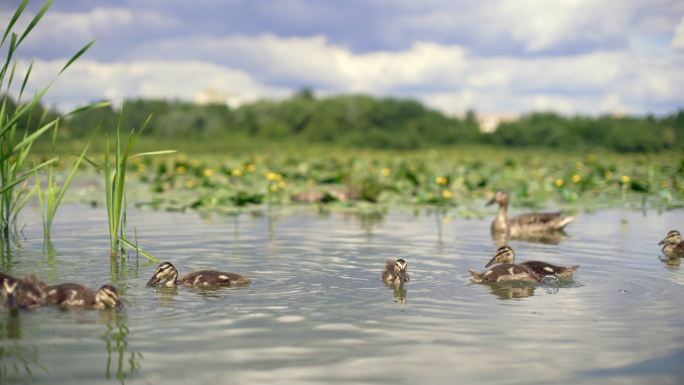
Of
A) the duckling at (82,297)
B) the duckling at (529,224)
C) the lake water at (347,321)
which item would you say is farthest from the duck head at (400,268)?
the duckling at (529,224)

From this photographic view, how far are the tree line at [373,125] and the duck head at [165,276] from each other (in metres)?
37.8

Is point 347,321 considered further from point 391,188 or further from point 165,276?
point 391,188

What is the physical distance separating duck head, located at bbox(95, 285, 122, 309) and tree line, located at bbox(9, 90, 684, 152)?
38.9 m

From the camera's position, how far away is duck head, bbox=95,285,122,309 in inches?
256

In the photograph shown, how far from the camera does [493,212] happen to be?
620 inches

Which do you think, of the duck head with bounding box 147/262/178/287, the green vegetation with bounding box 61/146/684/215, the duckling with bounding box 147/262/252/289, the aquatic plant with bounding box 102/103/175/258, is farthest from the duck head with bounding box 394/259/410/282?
the green vegetation with bounding box 61/146/684/215

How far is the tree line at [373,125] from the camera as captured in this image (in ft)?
148

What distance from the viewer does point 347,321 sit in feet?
20.8

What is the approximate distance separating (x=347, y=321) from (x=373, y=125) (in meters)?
51.2

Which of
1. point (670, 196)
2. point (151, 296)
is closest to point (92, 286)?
point (151, 296)

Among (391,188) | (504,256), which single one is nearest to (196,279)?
(504,256)

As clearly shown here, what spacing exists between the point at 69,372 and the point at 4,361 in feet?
1.73

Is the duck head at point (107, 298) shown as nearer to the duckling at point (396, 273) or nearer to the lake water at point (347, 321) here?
the lake water at point (347, 321)

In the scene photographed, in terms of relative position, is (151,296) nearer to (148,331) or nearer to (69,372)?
(148,331)
